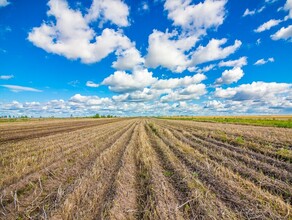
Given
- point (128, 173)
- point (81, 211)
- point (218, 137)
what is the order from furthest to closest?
point (218, 137) < point (128, 173) < point (81, 211)

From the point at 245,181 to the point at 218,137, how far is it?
11.1m

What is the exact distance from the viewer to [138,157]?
10211 millimetres

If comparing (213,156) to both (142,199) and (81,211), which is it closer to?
(142,199)

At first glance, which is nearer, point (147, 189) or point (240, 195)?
point (240, 195)

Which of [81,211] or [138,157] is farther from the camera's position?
[138,157]

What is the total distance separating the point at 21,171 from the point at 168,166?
20.1ft

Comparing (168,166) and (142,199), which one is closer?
(142,199)

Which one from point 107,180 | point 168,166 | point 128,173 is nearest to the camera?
point 107,180

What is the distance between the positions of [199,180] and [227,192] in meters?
1.12

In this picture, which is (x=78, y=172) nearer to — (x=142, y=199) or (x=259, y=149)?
(x=142, y=199)

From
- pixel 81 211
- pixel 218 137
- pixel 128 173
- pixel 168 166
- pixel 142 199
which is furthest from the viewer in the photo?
pixel 218 137

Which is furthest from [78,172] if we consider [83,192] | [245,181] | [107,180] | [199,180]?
[245,181]

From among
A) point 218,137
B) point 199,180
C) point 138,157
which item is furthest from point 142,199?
point 218,137

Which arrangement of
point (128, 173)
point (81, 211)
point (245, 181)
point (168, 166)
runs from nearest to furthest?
point (81, 211)
point (245, 181)
point (128, 173)
point (168, 166)
